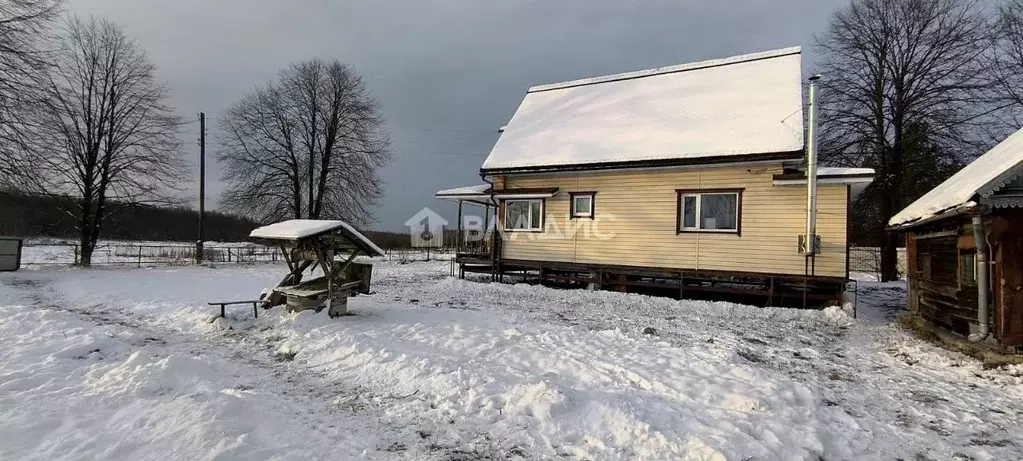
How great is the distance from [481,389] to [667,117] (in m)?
12.5

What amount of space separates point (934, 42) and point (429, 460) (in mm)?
25128

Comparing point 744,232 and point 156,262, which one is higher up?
point 744,232

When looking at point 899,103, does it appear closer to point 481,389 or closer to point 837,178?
point 837,178

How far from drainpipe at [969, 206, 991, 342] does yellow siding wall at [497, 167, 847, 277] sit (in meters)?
4.73

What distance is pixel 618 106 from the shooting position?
17078mm

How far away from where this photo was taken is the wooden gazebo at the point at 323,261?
883cm

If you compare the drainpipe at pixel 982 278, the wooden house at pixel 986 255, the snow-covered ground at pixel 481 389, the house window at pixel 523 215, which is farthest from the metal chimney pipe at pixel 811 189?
the house window at pixel 523 215

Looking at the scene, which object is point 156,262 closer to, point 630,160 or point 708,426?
point 630,160

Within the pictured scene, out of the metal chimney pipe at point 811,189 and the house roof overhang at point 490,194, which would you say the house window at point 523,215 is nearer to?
the house roof overhang at point 490,194

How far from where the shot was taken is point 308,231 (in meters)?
8.56

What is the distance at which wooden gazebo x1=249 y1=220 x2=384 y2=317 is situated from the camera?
29.0 ft

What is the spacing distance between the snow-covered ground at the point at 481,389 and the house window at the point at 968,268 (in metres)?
1.27

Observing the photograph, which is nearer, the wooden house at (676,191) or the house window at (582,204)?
the wooden house at (676,191)

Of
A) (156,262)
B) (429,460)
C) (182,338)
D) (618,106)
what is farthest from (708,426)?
(156,262)
